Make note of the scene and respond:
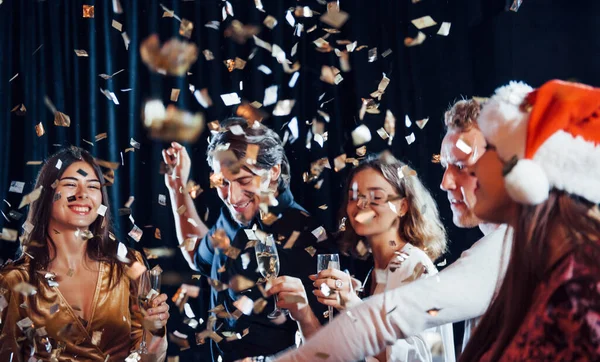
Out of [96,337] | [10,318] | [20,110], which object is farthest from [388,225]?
[20,110]

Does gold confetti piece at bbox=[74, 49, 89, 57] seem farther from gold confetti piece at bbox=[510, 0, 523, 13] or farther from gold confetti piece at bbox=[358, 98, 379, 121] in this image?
gold confetti piece at bbox=[510, 0, 523, 13]

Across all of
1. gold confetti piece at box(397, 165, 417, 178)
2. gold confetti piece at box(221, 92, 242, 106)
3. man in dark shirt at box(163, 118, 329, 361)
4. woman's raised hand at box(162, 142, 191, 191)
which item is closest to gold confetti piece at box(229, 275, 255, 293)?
man in dark shirt at box(163, 118, 329, 361)

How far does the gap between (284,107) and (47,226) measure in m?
1.48

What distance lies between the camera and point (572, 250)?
4.15 ft

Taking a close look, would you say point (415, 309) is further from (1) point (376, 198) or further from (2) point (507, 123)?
(1) point (376, 198)

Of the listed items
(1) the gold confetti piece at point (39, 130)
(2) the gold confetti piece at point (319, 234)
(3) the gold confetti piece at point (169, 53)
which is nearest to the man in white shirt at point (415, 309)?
(2) the gold confetti piece at point (319, 234)

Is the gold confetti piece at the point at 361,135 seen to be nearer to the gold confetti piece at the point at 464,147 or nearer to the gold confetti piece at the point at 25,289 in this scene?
the gold confetti piece at the point at 464,147

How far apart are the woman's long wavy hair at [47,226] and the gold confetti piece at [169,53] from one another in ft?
3.77

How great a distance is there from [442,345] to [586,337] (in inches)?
39.3

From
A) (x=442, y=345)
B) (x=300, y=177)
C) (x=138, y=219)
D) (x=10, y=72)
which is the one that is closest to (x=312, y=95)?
(x=300, y=177)

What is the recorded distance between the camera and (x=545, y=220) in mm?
1323

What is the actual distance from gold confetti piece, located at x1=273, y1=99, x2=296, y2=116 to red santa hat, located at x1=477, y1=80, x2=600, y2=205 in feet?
Result: 8.03

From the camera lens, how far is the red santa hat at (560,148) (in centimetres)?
132

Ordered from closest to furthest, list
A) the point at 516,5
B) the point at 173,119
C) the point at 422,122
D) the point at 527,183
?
the point at 527,183, the point at 516,5, the point at 422,122, the point at 173,119
